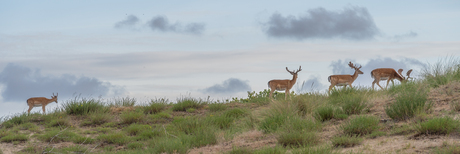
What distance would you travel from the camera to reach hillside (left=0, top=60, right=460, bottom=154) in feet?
24.2

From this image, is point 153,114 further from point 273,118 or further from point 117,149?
point 273,118

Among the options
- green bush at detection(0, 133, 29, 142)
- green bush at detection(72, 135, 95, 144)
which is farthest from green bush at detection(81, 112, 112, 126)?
Result: green bush at detection(0, 133, 29, 142)

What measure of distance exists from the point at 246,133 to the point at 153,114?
5.82 metres

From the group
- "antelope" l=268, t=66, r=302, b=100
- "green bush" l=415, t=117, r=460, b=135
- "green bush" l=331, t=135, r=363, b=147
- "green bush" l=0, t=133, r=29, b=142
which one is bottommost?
"green bush" l=331, t=135, r=363, b=147

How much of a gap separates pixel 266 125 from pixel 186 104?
6.43 metres

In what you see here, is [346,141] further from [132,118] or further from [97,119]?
[97,119]

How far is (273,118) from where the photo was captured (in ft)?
32.3

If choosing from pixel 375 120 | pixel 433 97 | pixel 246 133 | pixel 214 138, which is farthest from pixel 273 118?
pixel 433 97

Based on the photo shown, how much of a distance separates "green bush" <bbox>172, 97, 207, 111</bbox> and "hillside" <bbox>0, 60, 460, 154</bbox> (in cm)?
4

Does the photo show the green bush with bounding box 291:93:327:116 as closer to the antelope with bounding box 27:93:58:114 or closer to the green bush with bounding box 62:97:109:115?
the green bush with bounding box 62:97:109:115

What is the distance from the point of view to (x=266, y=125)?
9.57 meters

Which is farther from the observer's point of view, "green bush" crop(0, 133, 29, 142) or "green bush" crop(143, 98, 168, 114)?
"green bush" crop(143, 98, 168, 114)

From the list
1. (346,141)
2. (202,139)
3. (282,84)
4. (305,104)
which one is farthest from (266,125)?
(282,84)

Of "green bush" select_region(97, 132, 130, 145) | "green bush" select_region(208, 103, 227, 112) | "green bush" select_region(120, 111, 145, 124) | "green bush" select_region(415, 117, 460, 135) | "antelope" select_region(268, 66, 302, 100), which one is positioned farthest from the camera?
"antelope" select_region(268, 66, 302, 100)
